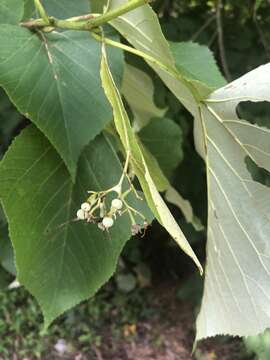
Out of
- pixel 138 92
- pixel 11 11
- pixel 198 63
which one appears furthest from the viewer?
pixel 138 92

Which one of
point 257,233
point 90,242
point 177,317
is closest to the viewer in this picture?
point 257,233

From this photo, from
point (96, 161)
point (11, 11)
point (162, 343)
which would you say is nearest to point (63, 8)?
point (11, 11)

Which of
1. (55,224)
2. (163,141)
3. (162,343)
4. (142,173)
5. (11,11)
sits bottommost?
(162,343)

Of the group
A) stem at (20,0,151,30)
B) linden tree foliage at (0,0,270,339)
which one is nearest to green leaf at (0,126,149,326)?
linden tree foliage at (0,0,270,339)

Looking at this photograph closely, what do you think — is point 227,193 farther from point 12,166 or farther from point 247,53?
point 247,53

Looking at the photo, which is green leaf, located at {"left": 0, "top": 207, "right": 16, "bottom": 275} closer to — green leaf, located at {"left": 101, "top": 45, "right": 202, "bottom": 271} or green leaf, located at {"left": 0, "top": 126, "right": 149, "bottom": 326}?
green leaf, located at {"left": 0, "top": 126, "right": 149, "bottom": 326}

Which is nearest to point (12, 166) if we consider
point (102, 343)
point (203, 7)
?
point (203, 7)

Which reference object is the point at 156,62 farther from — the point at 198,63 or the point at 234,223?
the point at 198,63
